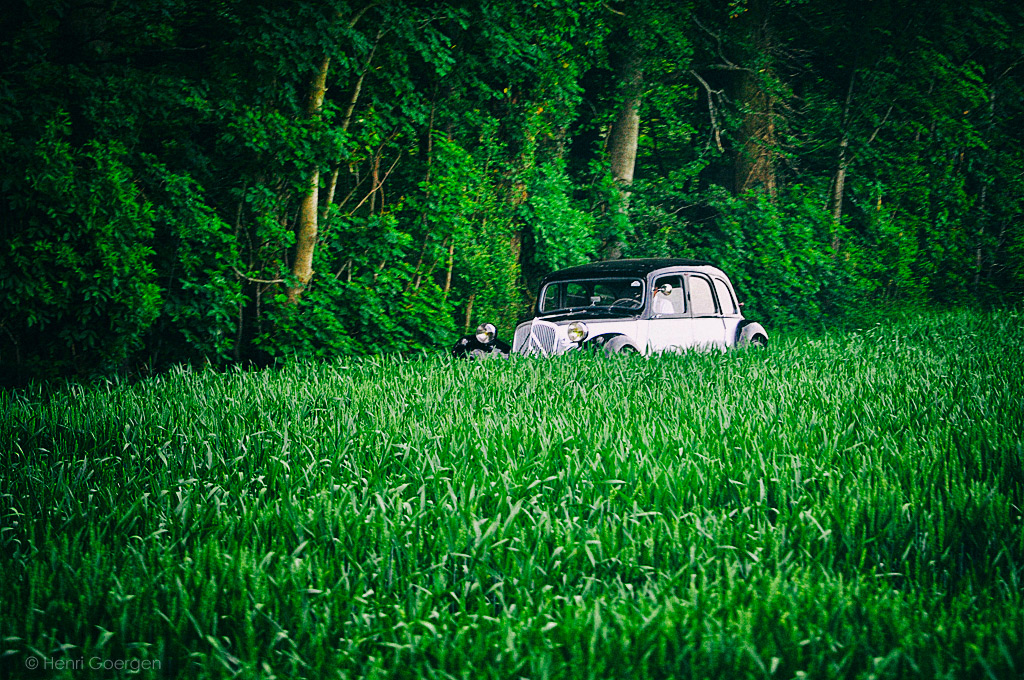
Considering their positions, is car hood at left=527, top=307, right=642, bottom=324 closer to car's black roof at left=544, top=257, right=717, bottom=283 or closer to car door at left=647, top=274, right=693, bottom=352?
car door at left=647, top=274, right=693, bottom=352

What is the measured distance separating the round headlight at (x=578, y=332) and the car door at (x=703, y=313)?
5.46 feet

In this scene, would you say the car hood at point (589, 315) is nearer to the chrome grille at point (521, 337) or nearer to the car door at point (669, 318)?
the chrome grille at point (521, 337)

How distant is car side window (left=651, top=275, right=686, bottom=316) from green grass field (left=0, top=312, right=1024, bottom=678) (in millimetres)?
4000

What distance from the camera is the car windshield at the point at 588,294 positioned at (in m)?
10.2

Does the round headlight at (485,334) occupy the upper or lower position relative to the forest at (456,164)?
lower

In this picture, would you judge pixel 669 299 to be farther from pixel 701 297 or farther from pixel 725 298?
pixel 725 298

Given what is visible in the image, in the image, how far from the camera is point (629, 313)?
389 inches

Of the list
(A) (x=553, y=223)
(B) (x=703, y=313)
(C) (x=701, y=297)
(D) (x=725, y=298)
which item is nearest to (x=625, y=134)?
(A) (x=553, y=223)

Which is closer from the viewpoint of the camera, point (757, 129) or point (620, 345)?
point (620, 345)

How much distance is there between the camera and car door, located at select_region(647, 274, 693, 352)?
989cm

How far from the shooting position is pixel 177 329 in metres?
9.88

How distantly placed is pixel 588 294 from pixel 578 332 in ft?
4.07

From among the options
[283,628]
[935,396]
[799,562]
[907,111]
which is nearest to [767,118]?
[907,111]

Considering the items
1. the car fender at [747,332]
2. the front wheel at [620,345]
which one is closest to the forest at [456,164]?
the front wheel at [620,345]
